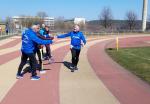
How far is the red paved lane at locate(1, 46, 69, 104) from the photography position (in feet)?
25.5

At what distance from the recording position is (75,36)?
40.4ft

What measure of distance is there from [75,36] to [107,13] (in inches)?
3412

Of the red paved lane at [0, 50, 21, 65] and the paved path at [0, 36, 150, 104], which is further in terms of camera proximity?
the red paved lane at [0, 50, 21, 65]

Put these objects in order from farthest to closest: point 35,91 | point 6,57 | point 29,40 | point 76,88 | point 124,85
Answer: point 6,57
point 29,40
point 124,85
point 76,88
point 35,91

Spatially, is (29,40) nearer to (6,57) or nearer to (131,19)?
(6,57)

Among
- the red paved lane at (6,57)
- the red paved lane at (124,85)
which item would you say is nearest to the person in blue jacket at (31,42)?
the red paved lane at (124,85)

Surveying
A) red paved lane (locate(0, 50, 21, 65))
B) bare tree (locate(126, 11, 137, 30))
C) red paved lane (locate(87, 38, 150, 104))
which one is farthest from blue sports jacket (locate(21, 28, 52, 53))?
bare tree (locate(126, 11, 137, 30))

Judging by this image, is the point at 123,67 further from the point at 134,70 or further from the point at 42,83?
the point at 42,83

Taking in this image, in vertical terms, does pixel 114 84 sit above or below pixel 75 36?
below

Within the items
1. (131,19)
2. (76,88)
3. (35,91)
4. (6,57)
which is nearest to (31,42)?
(35,91)

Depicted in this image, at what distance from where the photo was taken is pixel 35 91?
28.7ft

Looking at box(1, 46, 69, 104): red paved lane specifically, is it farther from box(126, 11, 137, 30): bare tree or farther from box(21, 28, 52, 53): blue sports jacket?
box(126, 11, 137, 30): bare tree

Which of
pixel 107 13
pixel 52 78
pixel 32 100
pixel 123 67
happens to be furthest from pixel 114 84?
pixel 107 13

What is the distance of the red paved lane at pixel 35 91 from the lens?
7.78 metres
